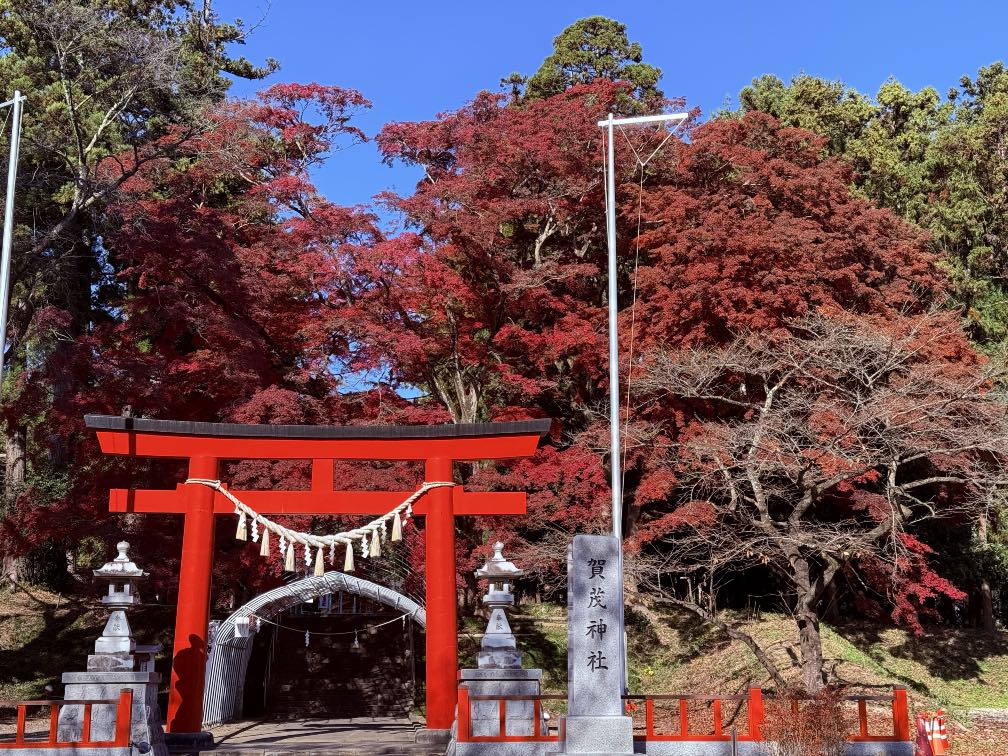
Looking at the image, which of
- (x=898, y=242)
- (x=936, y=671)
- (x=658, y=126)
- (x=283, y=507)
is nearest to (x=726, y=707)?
(x=936, y=671)

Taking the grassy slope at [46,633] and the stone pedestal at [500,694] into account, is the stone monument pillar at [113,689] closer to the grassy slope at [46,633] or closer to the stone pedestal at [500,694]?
the stone pedestal at [500,694]

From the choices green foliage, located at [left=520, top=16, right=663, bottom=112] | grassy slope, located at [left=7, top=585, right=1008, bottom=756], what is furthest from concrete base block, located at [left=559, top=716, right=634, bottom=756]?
green foliage, located at [left=520, top=16, right=663, bottom=112]

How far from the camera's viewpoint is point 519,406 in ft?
78.2

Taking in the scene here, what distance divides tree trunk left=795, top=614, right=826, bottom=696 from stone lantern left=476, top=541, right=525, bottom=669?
6.45 metres

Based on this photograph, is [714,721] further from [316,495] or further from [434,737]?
[316,495]

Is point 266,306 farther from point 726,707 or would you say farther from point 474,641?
point 726,707

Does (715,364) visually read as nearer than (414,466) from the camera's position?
Yes

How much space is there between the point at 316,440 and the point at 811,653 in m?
9.52

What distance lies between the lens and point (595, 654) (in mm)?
10930

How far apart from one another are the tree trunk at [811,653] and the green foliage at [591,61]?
1936 cm

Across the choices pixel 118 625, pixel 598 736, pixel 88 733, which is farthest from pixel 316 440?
pixel 598 736

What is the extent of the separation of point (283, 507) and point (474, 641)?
9.80 meters

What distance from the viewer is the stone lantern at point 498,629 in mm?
13406

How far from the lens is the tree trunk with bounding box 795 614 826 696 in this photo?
17641mm
